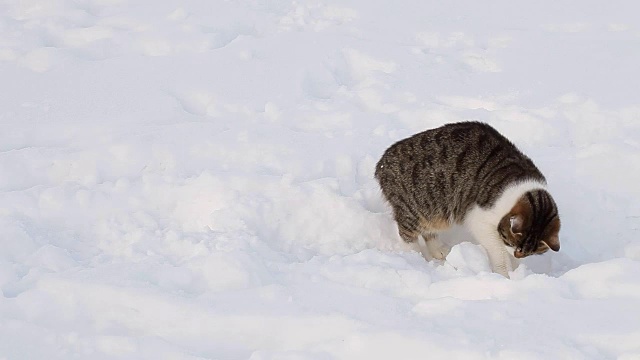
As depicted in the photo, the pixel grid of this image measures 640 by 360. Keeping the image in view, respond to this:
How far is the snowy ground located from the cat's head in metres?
0.14

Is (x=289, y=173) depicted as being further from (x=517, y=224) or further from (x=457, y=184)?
(x=517, y=224)

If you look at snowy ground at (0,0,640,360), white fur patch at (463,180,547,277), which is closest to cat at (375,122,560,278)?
white fur patch at (463,180,547,277)

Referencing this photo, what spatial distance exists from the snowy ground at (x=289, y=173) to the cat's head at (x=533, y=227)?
0.14m

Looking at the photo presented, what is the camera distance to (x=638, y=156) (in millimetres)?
5262

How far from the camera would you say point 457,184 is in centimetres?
484

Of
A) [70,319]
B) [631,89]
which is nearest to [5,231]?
[70,319]

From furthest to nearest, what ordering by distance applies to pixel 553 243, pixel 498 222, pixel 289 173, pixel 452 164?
1. pixel 289 173
2. pixel 452 164
3. pixel 498 222
4. pixel 553 243

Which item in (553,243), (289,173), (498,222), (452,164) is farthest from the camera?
(289,173)

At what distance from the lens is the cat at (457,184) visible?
181 inches

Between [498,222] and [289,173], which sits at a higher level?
[498,222]

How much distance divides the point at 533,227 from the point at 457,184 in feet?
2.29

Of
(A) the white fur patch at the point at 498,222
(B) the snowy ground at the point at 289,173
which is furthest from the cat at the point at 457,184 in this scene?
(B) the snowy ground at the point at 289,173

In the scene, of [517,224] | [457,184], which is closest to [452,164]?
[457,184]

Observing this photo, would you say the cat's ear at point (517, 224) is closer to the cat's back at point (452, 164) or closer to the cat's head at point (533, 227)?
the cat's head at point (533, 227)
